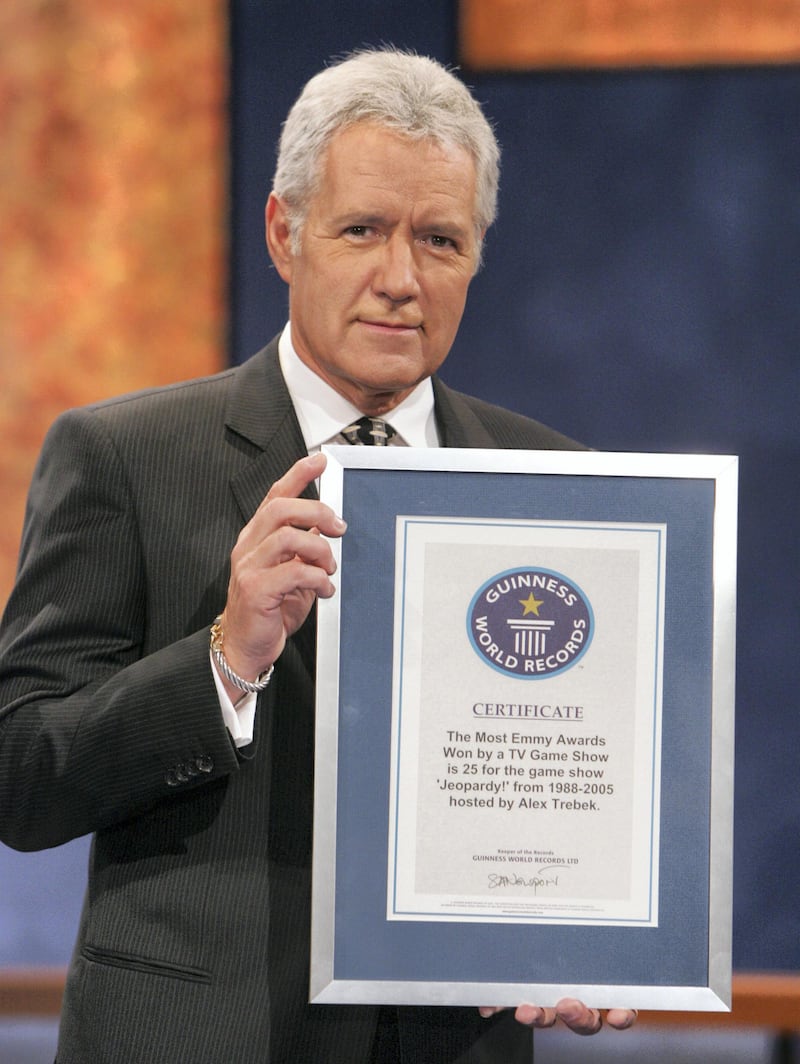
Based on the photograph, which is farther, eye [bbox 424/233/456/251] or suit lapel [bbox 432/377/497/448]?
suit lapel [bbox 432/377/497/448]

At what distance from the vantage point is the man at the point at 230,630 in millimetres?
1223

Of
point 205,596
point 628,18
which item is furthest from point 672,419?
point 205,596

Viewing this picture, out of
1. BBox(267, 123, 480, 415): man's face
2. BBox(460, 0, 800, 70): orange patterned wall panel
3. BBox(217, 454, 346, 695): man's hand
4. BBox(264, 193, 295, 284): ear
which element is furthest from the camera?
BBox(460, 0, 800, 70): orange patterned wall panel

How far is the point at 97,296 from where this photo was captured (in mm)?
2686

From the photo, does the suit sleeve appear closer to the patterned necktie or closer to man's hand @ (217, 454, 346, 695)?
man's hand @ (217, 454, 346, 695)

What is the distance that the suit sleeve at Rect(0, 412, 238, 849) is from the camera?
4.00ft

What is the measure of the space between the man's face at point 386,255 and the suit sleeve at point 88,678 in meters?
0.28

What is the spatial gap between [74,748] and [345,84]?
29.2 inches

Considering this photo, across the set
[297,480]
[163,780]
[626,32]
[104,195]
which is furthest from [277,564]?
[626,32]

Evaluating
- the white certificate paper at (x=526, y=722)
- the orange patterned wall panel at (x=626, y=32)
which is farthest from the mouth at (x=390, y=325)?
the orange patterned wall panel at (x=626, y=32)

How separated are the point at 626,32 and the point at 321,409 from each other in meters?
1.54

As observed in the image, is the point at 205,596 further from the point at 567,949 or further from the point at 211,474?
the point at 567,949

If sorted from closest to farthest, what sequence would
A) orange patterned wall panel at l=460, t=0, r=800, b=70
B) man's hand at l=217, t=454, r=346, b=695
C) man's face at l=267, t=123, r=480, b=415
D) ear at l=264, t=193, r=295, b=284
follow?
man's hand at l=217, t=454, r=346, b=695, man's face at l=267, t=123, r=480, b=415, ear at l=264, t=193, r=295, b=284, orange patterned wall panel at l=460, t=0, r=800, b=70

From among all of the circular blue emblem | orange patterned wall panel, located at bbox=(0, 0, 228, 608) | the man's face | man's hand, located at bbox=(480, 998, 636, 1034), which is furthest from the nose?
orange patterned wall panel, located at bbox=(0, 0, 228, 608)
